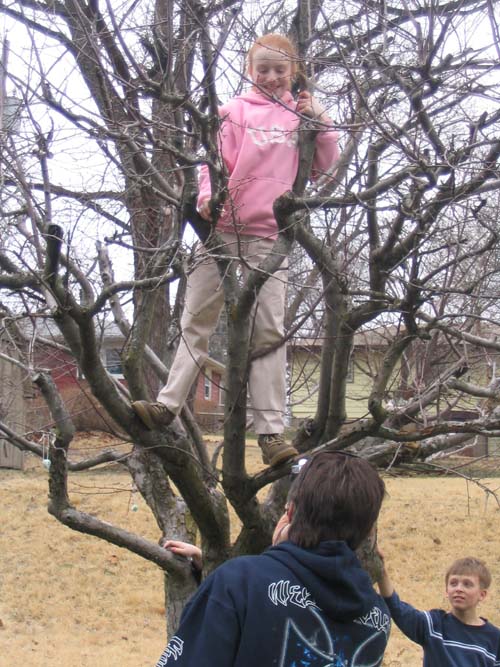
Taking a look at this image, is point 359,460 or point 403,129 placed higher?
point 403,129

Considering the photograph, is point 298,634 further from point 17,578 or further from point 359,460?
point 17,578

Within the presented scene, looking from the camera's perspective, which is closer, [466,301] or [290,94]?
[290,94]

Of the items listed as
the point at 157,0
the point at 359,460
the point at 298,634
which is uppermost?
the point at 157,0

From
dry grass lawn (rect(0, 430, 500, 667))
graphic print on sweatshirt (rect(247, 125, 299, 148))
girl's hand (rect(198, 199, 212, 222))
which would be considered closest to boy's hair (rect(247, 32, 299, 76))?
graphic print on sweatshirt (rect(247, 125, 299, 148))

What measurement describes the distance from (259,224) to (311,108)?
1.86 ft

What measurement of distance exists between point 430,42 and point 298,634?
2.57 metres

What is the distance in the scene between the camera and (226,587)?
64.7 inches

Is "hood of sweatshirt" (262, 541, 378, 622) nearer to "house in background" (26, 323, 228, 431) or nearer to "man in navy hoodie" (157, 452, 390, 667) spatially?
"man in navy hoodie" (157, 452, 390, 667)

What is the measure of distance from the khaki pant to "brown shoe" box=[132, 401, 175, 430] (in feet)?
0.13

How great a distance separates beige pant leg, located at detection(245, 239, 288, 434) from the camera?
3768mm

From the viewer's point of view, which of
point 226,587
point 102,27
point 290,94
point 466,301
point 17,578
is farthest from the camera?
point 17,578

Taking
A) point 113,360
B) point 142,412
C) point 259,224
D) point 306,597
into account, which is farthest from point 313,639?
point 113,360

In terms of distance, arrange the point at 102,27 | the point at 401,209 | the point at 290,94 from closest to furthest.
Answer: the point at 401,209 < the point at 290,94 < the point at 102,27

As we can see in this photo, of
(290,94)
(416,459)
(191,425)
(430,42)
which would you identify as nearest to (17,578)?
(191,425)
